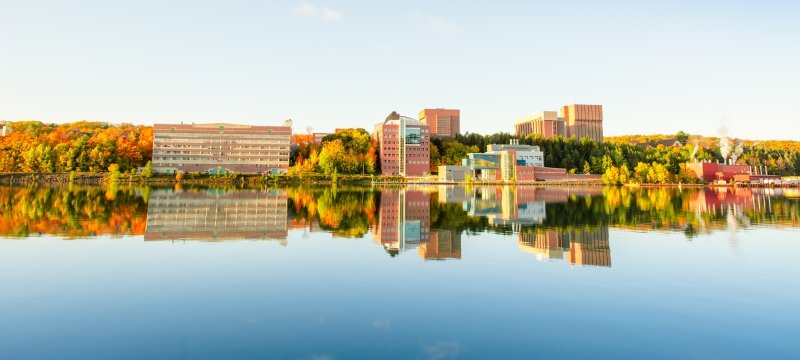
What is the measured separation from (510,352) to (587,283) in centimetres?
499

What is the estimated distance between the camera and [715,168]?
10319 centimetres

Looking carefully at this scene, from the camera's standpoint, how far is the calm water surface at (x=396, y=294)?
6.71 metres

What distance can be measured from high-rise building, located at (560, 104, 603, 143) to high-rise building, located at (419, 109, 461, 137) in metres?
45.5

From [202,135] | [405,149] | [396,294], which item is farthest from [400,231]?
[202,135]

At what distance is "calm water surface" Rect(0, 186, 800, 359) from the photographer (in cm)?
671

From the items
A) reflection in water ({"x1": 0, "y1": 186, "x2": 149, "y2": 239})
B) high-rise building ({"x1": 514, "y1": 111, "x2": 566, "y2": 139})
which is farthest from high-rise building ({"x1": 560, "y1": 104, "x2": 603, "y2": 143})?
reflection in water ({"x1": 0, "y1": 186, "x2": 149, "y2": 239})

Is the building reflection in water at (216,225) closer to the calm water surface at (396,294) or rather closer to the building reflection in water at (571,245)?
the calm water surface at (396,294)

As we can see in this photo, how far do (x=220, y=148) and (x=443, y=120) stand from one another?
86983 mm

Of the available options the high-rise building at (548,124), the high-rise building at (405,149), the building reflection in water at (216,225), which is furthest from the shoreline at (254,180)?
the high-rise building at (548,124)

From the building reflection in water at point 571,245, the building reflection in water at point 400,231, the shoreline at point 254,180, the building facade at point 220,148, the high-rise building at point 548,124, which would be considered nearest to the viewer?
the building reflection in water at point 571,245

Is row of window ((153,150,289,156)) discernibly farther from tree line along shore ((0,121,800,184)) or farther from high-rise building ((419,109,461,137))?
high-rise building ((419,109,461,137))

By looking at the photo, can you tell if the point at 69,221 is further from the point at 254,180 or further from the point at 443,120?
the point at 443,120

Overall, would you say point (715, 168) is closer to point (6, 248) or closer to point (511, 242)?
point (511, 242)

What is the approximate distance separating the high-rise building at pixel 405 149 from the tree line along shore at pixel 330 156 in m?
3.87
